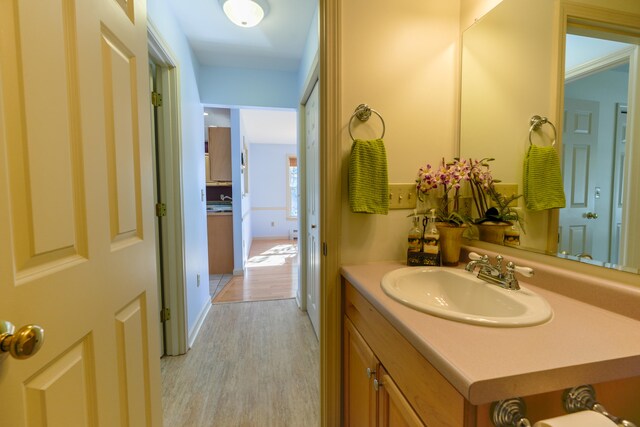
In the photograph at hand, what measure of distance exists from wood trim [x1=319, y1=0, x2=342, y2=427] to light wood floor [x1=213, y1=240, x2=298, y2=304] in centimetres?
191

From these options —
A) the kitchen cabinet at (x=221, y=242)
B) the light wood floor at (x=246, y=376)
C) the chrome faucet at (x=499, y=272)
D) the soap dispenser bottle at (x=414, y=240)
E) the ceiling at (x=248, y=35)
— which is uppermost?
the ceiling at (x=248, y=35)

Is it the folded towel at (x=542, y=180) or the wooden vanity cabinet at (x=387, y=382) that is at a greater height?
the folded towel at (x=542, y=180)

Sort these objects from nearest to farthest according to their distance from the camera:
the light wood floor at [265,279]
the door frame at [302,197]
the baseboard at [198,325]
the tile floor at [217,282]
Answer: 1. the baseboard at [198,325]
2. the door frame at [302,197]
3. the light wood floor at [265,279]
4. the tile floor at [217,282]

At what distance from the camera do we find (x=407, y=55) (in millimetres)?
1235

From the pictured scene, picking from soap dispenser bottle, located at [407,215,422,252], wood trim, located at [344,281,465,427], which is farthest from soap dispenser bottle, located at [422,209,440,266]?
wood trim, located at [344,281,465,427]

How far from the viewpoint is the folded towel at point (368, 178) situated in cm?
112

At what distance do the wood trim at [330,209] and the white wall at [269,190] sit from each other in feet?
19.3

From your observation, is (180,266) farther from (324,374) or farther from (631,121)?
(631,121)

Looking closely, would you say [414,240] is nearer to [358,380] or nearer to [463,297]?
[463,297]

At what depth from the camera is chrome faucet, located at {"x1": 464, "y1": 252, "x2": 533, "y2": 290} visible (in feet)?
2.78

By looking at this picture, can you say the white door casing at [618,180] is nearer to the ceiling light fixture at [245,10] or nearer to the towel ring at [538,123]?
the towel ring at [538,123]

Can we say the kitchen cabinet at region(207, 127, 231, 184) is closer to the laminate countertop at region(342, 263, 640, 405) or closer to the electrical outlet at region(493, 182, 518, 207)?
the electrical outlet at region(493, 182, 518, 207)

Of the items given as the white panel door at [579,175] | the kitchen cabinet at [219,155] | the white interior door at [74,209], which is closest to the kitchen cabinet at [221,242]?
the kitchen cabinet at [219,155]

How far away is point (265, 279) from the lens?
Answer: 3.68 metres
